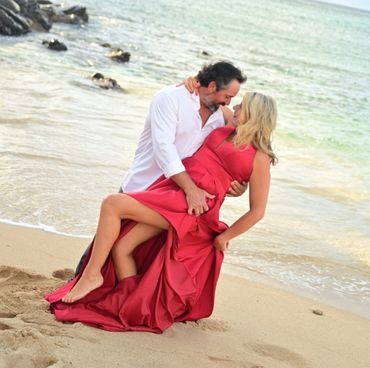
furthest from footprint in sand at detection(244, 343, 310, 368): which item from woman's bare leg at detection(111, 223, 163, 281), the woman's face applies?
the woman's face

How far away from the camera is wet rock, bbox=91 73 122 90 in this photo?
→ 15722 mm

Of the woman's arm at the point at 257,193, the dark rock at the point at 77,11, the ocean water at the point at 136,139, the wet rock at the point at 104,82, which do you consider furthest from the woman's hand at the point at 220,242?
the dark rock at the point at 77,11

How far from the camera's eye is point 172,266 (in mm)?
4379

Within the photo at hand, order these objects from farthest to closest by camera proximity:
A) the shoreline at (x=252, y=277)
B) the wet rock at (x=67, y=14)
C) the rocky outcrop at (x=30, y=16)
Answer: the wet rock at (x=67, y=14), the rocky outcrop at (x=30, y=16), the shoreline at (x=252, y=277)

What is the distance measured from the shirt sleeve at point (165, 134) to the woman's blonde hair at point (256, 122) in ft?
1.27

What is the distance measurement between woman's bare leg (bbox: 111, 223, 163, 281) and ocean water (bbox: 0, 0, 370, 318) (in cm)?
186

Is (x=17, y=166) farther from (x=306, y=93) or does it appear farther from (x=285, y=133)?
(x=306, y=93)

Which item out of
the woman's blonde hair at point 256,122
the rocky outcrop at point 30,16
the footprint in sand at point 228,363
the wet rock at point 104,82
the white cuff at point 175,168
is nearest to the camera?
the footprint in sand at point 228,363

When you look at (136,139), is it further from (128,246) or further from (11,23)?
(11,23)

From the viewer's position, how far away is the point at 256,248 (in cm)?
689

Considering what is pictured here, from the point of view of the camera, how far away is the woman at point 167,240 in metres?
4.26

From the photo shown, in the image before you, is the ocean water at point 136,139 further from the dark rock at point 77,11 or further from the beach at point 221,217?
the dark rock at point 77,11

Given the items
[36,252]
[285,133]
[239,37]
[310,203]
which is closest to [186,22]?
[239,37]

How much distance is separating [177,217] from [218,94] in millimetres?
825
